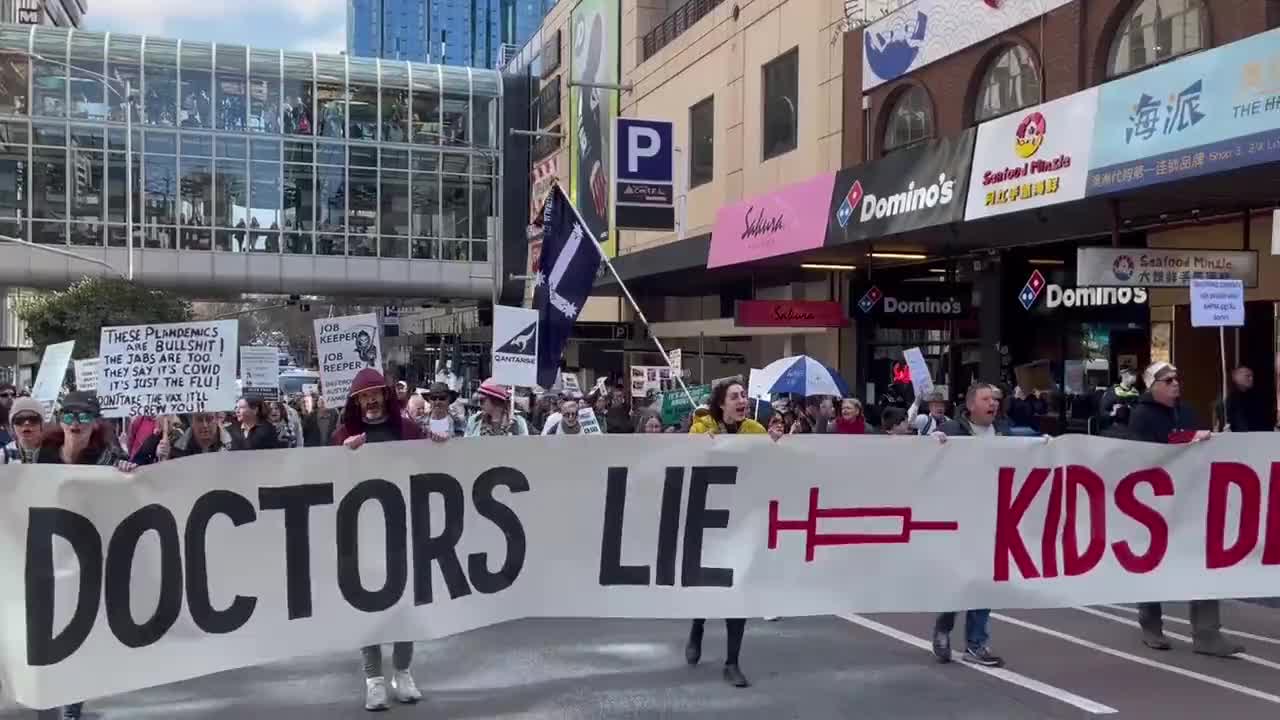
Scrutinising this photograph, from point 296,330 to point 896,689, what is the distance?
88554 mm

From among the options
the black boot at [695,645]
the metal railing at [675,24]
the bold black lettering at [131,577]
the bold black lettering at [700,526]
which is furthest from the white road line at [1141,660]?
the metal railing at [675,24]

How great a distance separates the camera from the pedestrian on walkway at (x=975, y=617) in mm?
7414

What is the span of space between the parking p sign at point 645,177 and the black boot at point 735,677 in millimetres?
16995

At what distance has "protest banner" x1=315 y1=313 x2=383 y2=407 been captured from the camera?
9648mm

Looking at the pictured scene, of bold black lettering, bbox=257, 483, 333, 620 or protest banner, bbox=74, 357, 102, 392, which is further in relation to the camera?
protest banner, bbox=74, 357, 102, 392

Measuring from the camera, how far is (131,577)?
5.60 meters

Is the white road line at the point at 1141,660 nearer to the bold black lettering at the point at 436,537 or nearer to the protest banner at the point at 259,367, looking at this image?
the bold black lettering at the point at 436,537

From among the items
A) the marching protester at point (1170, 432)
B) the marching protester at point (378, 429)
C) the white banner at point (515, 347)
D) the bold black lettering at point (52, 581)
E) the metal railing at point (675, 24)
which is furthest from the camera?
the metal railing at point (675, 24)

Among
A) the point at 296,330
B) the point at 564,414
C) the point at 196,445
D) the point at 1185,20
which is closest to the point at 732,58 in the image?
the point at 1185,20

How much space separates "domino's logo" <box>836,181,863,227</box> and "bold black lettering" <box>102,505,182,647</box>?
1362 centimetres

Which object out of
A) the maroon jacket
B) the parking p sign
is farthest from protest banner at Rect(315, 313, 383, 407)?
the parking p sign

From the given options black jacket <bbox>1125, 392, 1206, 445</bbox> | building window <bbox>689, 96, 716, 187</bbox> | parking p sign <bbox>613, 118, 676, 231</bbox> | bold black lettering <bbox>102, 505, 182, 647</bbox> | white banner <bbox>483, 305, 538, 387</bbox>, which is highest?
building window <bbox>689, 96, 716, 187</bbox>

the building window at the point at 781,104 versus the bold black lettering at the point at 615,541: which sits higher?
the building window at the point at 781,104

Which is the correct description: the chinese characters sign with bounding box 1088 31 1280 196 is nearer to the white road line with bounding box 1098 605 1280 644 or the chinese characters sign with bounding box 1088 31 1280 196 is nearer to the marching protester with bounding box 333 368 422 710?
the white road line with bounding box 1098 605 1280 644
